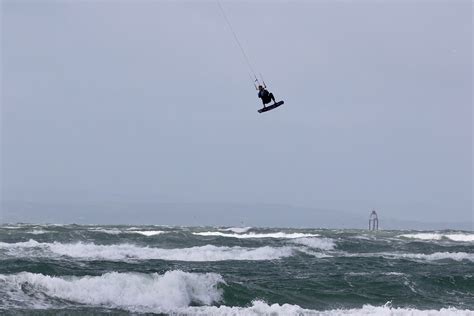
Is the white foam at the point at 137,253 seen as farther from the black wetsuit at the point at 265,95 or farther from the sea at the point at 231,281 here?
the black wetsuit at the point at 265,95

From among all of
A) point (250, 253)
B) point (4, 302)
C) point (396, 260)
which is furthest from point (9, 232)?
point (4, 302)

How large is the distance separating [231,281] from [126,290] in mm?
4282

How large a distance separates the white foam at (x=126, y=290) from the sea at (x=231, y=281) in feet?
0.09

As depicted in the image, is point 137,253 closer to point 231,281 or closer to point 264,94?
point 231,281

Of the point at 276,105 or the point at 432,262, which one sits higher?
the point at 276,105

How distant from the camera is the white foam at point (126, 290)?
79.0ft

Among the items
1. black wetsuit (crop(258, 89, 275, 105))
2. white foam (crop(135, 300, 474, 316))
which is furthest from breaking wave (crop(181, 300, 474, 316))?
black wetsuit (crop(258, 89, 275, 105))

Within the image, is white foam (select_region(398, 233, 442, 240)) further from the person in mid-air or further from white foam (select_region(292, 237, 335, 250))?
the person in mid-air

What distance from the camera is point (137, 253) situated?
4222cm

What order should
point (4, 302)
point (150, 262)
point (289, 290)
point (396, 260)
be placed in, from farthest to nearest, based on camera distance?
point (396, 260) < point (150, 262) < point (289, 290) < point (4, 302)

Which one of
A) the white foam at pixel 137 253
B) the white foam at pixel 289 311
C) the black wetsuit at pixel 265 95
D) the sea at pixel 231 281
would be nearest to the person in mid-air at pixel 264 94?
the black wetsuit at pixel 265 95

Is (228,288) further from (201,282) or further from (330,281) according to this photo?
(330,281)

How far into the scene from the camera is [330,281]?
30.4m

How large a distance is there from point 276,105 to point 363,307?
6.18 m
